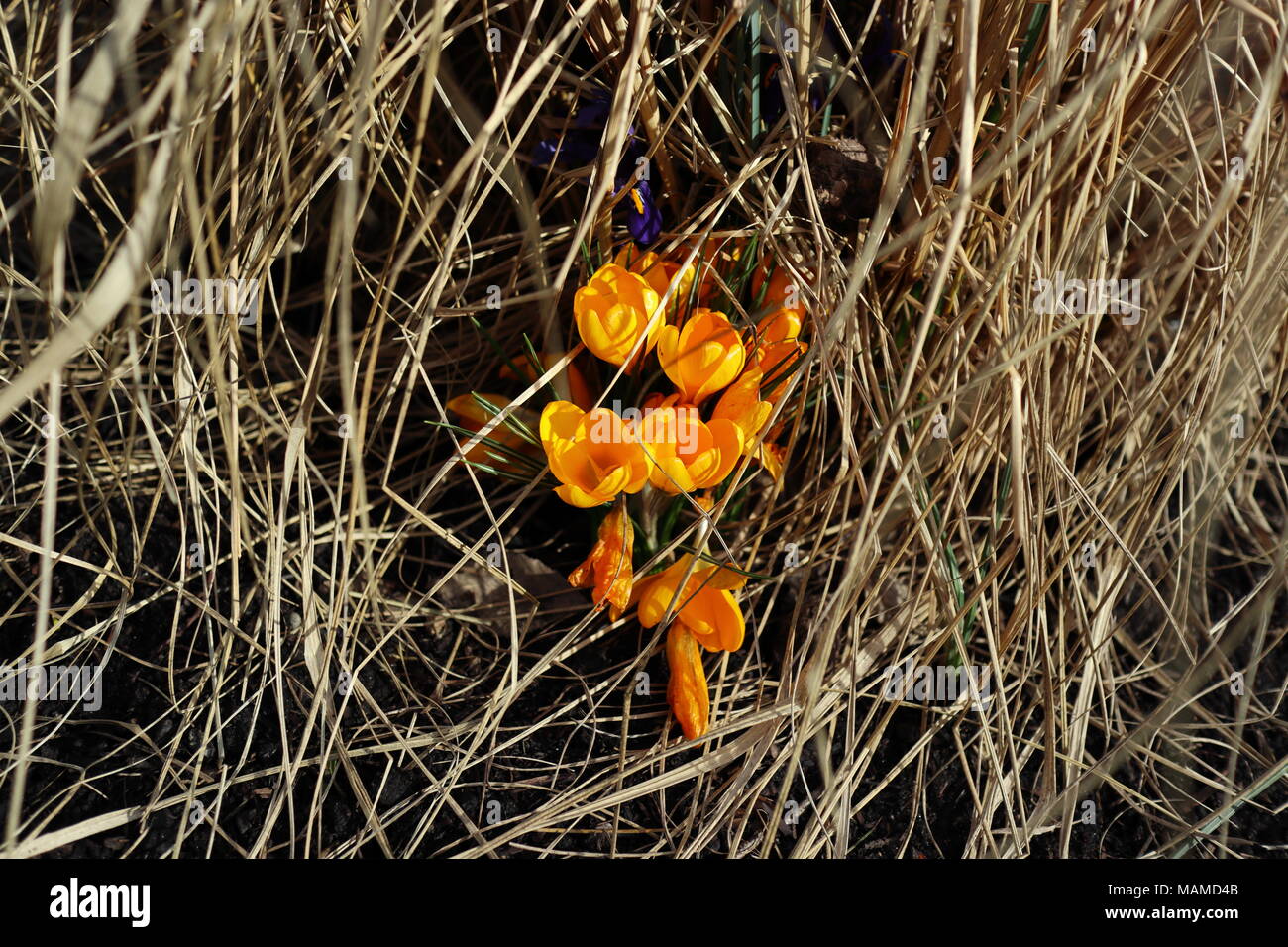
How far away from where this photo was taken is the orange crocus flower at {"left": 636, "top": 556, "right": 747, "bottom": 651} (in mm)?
1036

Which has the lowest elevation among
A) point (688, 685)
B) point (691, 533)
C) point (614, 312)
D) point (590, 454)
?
point (688, 685)

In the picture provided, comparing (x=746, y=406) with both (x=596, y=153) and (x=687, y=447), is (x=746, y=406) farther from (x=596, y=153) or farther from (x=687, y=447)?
(x=596, y=153)

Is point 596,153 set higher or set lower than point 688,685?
higher

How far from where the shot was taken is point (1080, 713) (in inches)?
42.8

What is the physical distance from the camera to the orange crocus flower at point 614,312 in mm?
971

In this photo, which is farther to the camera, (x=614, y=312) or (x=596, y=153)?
(x=596, y=153)

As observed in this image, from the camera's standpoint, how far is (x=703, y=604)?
1.05 metres

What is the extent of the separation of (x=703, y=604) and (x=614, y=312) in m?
0.33

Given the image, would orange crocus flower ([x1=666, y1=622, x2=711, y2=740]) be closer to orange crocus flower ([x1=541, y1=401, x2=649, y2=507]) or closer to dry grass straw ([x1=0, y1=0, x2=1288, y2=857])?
dry grass straw ([x1=0, y1=0, x2=1288, y2=857])

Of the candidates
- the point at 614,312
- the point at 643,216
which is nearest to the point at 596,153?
the point at 643,216

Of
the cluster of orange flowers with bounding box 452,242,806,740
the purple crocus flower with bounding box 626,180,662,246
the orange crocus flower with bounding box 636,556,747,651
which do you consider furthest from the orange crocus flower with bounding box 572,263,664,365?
the orange crocus flower with bounding box 636,556,747,651

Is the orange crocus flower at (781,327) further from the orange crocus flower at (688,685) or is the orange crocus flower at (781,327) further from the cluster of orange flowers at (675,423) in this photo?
the orange crocus flower at (688,685)
